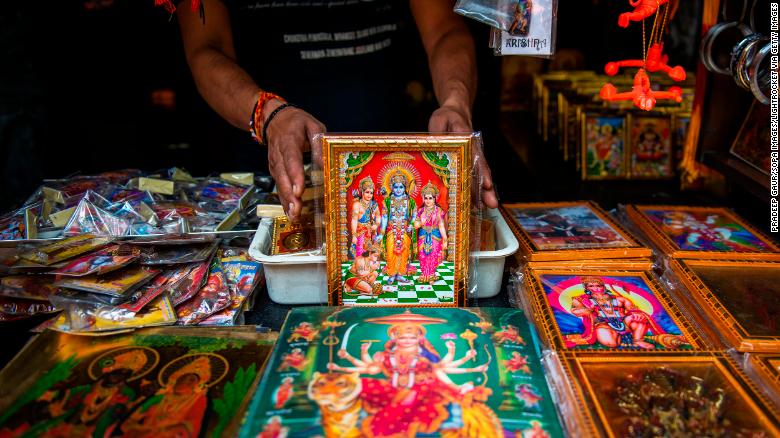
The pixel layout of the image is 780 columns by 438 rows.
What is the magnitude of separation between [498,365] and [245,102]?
115cm

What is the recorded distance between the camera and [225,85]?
1856mm

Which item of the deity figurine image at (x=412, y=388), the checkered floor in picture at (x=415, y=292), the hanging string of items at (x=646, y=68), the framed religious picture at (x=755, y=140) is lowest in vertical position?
the deity figurine image at (x=412, y=388)

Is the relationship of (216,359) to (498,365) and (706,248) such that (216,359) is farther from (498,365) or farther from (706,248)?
(706,248)

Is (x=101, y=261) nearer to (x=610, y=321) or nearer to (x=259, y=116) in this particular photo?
(x=259, y=116)

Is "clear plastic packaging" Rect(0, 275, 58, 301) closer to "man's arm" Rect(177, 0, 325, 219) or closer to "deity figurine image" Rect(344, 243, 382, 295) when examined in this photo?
"man's arm" Rect(177, 0, 325, 219)

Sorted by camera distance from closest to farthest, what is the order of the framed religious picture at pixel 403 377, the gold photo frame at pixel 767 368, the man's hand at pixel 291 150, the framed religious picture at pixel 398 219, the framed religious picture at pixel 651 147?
the framed religious picture at pixel 403 377 → the gold photo frame at pixel 767 368 → the framed religious picture at pixel 398 219 → the man's hand at pixel 291 150 → the framed religious picture at pixel 651 147

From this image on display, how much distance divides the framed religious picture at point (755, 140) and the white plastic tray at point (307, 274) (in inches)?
44.2

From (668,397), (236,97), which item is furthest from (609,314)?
(236,97)

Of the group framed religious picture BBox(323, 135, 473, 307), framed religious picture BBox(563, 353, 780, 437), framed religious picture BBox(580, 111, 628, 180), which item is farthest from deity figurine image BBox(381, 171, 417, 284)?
framed religious picture BBox(580, 111, 628, 180)

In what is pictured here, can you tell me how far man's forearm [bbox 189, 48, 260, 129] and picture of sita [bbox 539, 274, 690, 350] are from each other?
3.48 feet

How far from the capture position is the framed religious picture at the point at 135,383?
3.31 ft

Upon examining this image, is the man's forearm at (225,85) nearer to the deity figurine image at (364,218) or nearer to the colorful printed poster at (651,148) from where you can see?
the deity figurine image at (364,218)

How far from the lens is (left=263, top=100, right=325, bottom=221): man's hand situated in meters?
1.47

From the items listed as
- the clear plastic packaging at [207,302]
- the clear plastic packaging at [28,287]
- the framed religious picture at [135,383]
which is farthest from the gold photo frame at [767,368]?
the clear plastic packaging at [28,287]
